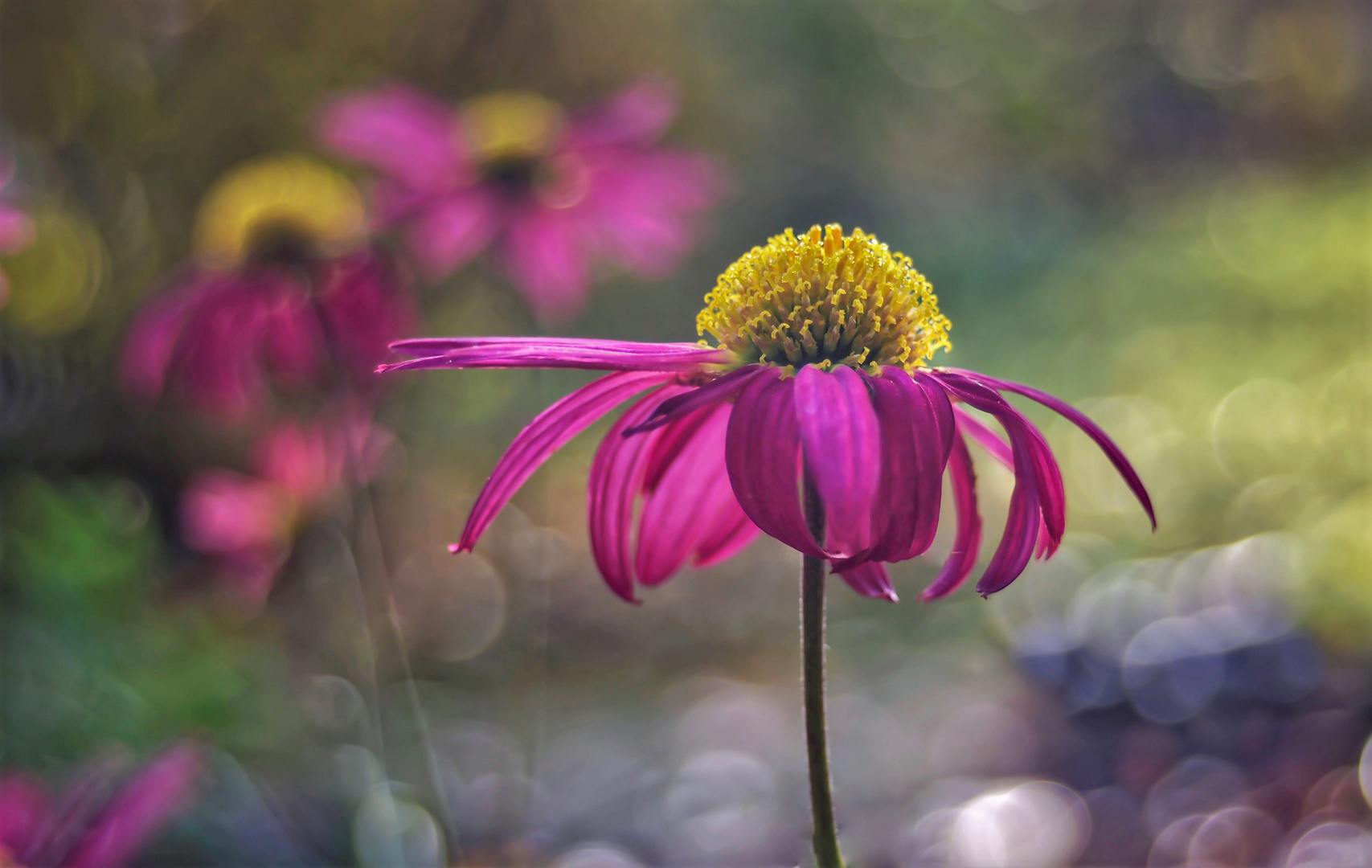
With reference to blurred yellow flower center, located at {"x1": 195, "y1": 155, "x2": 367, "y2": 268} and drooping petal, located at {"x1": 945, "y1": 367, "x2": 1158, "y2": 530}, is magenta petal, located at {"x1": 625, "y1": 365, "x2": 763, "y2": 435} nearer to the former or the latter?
drooping petal, located at {"x1": 945, "y1": 367, "x2": 1158, "y2": 530}

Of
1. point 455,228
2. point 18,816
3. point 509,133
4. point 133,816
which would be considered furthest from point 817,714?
point 509,133

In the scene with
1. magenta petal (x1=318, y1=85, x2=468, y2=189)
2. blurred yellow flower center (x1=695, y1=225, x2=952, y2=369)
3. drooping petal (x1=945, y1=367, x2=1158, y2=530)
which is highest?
magenta petal (x1=318, y1=85, x2=468, y2=189)

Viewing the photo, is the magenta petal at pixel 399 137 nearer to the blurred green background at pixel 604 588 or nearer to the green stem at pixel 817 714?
the blurred green background at pixel 604 588

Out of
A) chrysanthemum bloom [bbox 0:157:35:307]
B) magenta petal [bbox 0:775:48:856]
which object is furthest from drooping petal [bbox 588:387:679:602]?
chrysanthemum bloom [bbox 0:157:35:307]

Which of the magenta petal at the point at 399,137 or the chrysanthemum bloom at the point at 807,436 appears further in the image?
the magenta petal at the point at 399,137

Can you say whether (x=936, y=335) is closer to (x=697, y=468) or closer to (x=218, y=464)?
(x=697, y=468)

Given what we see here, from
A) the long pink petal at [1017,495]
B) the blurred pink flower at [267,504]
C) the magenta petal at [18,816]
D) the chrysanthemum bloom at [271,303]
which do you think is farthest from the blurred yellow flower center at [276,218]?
the long pink petal at [1017,495]

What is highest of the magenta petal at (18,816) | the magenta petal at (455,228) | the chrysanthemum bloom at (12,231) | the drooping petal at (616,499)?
the magenta petal at (455,228)
